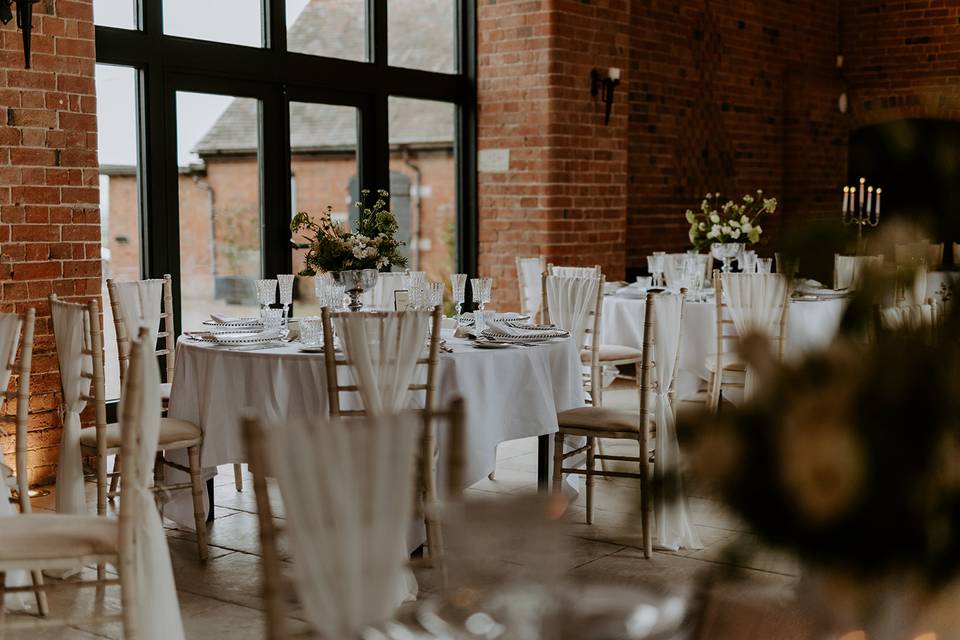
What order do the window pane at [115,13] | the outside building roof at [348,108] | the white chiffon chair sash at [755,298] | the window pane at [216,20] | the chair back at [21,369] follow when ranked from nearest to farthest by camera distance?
the chair back at [21,369] → the white chiffon chair sash at [755,298] → the window pane at [115,13] → the window pane at [216,20] → the outside building roof at [348,108]

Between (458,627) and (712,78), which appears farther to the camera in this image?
(712,78)

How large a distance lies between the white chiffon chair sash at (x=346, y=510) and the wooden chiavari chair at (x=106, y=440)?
210cm

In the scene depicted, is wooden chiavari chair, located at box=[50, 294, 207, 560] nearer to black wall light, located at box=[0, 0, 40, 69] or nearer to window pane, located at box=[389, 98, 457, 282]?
black wall light, located at box=[0, 0, 40, 69]

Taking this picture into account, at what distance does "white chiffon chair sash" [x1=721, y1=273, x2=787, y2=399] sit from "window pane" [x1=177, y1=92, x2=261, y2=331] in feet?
9.28

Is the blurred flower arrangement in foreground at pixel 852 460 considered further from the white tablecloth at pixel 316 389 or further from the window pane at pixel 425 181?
the window pane at pixel 425 181

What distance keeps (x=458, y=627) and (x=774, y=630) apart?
51 cm

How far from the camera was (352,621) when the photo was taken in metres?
1.76

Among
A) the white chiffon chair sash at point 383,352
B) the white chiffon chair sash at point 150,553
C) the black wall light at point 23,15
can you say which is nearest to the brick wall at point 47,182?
the black wall light at point 23,15

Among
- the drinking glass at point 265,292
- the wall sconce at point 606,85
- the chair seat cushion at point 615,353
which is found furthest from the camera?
the wall sconce at point 606,85

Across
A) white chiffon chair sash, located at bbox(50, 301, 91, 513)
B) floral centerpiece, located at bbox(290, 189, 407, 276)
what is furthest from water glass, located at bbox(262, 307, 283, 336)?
white chiffon chair sash, located at bbox(50, 301, 91, 513)

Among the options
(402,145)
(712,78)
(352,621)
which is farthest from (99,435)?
(712,78)

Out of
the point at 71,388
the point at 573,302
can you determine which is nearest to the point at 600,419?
the point at 573,302

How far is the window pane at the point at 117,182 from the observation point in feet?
19.1

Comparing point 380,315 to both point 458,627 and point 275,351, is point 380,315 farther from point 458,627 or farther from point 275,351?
point 458,627
